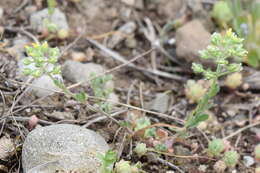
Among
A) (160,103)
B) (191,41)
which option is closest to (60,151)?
(160,103)

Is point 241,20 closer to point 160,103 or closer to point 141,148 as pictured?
point 160,103

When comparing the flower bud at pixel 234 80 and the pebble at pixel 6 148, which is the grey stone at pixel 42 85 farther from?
the flower bud at pixel 234 80

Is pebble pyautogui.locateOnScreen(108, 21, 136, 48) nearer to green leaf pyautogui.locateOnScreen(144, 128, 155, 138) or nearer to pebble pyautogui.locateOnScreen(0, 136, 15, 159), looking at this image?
green leaf pyautogui.locateOnScreen(144, 128, 155, 138)

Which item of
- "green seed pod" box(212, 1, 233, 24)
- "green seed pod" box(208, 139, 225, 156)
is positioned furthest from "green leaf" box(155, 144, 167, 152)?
"green seed pod" box(212, 1, 233, 24)

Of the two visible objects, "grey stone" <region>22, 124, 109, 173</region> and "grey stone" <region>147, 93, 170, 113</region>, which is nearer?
"grey stone" <region>22, 124, 109, 173</region>

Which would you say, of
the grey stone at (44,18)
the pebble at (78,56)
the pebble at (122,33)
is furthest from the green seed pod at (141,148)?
the grey stone at (44,18)

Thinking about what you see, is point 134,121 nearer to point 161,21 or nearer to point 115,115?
point 115,115
